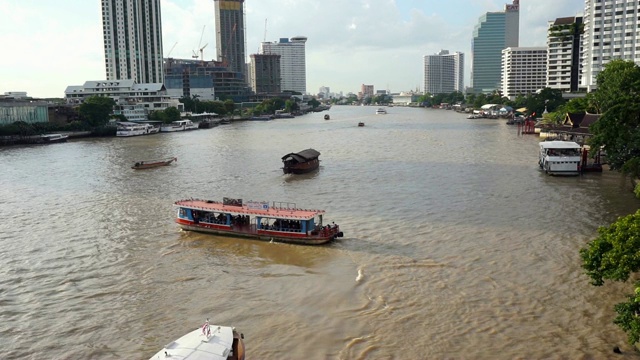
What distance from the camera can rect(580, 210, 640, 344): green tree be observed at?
11.7 metres

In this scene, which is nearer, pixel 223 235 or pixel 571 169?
pixel 223 235

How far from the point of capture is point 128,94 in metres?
100

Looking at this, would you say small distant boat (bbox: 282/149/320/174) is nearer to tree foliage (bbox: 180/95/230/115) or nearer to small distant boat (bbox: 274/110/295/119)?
tree foliage (bbox: 180/95/230/115)

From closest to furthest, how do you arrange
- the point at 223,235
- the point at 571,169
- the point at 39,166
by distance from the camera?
1. the point at 223,235
2. the point at 571,169
3. the point at 39,166

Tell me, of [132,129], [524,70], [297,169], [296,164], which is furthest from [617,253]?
[524,70]

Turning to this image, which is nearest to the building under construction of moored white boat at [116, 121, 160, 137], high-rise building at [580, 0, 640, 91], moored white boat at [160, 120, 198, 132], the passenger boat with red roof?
moored white boat at [160, 120, 198, 132]

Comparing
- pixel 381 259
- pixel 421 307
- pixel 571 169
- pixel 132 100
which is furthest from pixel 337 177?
pixel 132 100

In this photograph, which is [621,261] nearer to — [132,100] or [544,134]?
[544,134]

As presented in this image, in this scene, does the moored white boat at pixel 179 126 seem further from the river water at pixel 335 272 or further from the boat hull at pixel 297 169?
the boat hull at pixel 297 169

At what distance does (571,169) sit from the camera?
3544cm

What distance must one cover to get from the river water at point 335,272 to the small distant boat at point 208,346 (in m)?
1.46

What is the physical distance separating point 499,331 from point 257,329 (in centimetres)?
604

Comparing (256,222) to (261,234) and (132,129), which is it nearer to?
(261,234)

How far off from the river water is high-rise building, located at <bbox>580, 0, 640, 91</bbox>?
183ft
